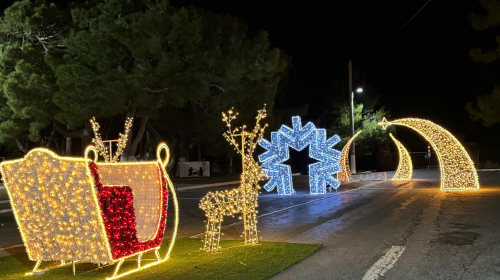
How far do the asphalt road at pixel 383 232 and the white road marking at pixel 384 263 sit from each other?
2cm

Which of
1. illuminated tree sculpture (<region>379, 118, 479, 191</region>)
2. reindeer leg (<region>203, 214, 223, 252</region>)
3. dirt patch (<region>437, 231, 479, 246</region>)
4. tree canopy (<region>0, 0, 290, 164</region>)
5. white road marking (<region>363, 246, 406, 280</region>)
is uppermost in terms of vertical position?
tree canopy (<region>0, 0, 290, 164</region>)

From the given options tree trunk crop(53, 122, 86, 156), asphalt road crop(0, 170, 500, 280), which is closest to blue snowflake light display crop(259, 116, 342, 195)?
asphalt road crop(0, 170, 500, 280)

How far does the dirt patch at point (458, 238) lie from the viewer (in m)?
10.9

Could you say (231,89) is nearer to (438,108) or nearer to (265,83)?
(265,83)

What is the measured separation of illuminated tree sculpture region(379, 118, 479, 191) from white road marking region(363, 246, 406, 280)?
14909mm

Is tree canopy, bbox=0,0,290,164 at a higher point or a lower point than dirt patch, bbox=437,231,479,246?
higher

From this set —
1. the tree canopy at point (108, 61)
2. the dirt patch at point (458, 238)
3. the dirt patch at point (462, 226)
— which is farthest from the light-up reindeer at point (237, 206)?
the tree canopy at point (108, 61)

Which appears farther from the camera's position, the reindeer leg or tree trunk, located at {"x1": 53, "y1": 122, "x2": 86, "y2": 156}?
tree trunk, located at {"x1": 53, "y1": 122, "x2": 86, "y2": 156}

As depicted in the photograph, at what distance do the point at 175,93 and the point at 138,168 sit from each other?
18.6m

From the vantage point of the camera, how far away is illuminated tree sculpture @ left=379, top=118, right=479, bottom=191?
78.5ft

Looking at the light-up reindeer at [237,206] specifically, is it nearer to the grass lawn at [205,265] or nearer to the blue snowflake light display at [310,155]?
the grass lawn at [205,265]

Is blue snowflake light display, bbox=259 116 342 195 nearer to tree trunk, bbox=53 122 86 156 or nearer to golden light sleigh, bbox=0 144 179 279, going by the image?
tree trunk, bbox=53 122 86 156

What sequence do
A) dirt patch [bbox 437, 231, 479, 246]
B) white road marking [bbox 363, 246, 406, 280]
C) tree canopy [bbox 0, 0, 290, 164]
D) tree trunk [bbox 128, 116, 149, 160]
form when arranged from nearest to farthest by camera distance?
white road marking [bbox 363, 246, 406, 280]
dirt patch [bbox 437, 231, 479, 246]
tree canopy [bbox 0, 0, 290, 164]
tree trunk [bbox 128, 116, 149, 160]

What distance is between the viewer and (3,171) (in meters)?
8.34
